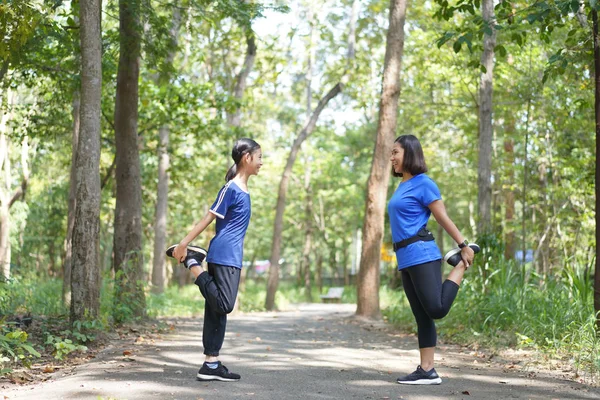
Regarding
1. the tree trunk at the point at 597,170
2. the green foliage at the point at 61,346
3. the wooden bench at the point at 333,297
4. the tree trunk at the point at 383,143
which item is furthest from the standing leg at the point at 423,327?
the wooden bench at the point at 333,297

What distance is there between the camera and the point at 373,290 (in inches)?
634

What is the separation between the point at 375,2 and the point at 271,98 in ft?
54.2

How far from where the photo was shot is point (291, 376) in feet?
23.2

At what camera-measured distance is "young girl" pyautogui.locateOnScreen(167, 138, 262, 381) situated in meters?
6.38

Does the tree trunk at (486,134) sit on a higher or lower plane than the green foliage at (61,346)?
higher

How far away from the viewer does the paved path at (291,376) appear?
596cm

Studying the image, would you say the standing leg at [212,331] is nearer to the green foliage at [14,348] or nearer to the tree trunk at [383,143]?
the green foliage at [14,348]

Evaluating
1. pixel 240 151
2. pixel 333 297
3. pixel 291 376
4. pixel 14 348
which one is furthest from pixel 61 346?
pixel 333 297

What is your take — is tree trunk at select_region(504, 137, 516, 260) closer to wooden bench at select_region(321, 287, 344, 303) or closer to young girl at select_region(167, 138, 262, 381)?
wooden bench at select_region(321, 287, 344, 303)

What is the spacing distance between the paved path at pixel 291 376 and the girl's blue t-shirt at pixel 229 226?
1082mm

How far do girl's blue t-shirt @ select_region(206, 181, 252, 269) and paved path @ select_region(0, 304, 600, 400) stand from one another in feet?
3.55

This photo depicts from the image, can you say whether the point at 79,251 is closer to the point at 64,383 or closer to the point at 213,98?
the point at 64,383

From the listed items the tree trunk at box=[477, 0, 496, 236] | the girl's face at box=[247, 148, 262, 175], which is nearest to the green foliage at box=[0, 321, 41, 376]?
the girl's face at box=[247, 148, 262, 175]

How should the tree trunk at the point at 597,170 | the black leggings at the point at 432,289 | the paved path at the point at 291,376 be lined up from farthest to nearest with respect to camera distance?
the tree trunk at the point at 597,170 < the black leggings at the point at 432,289 < the paved path at the point at 291,376
